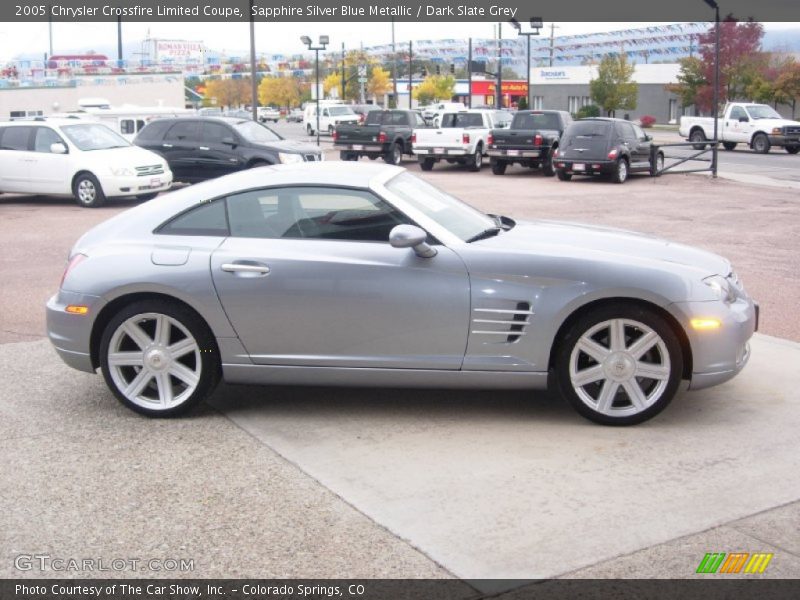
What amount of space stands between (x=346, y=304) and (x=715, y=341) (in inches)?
80.5

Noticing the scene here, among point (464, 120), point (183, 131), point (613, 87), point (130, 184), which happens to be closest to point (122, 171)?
point (130, 184)

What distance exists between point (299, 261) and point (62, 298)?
1.46m

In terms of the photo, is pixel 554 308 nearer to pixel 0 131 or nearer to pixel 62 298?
pixel 62 298

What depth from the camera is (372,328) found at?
18.7ft

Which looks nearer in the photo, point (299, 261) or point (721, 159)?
point (299, 261)

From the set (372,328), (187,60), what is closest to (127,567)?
(372,328)

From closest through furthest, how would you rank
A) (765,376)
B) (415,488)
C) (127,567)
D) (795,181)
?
(127,567), (415,488), (765,376), (795,181)

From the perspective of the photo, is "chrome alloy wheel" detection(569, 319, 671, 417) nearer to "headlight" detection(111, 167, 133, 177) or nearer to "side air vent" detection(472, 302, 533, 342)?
"side air vent" detection(472, 302, 533, 342)

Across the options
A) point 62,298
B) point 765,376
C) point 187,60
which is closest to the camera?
point 62,298

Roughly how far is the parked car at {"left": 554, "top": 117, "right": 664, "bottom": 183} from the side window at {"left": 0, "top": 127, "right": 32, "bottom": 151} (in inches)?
491

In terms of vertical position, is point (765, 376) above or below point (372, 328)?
below

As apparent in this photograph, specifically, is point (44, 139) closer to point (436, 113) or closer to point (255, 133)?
point (255, 133)

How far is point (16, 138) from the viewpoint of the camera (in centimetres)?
1916

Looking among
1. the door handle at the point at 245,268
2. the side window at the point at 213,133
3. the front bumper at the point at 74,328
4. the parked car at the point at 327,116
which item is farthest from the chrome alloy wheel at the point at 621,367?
the parked car at the point at 327,116
